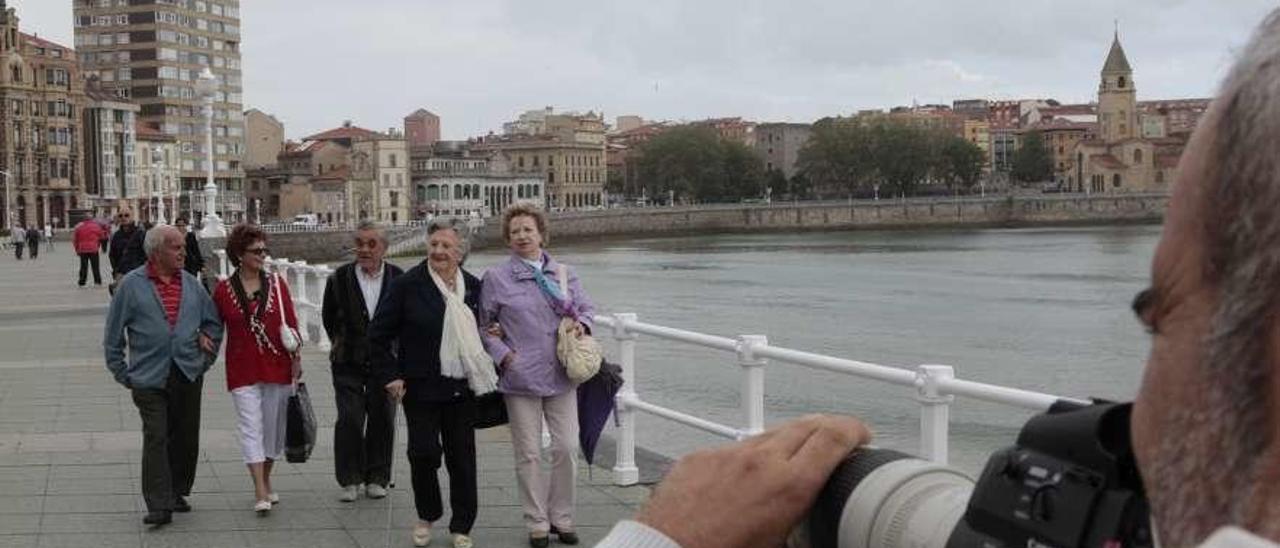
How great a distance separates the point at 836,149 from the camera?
439 feet

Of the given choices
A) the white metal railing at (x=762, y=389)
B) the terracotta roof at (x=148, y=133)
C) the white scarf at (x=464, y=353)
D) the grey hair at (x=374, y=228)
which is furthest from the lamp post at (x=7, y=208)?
the white scarf at (x=464, y=353)

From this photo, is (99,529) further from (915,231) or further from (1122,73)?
(1122,73)

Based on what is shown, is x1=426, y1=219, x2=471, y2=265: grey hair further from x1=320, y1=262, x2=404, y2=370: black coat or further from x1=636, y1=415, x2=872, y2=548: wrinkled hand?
x1=636, y1=415, x2=872, y2=548: wrinkled hand

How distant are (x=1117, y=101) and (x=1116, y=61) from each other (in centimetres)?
438

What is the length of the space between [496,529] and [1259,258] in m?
5.67

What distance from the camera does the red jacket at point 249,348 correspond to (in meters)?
6.75

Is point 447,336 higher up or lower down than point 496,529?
higher up

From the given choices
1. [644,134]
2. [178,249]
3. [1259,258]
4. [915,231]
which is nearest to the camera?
[1259,258]

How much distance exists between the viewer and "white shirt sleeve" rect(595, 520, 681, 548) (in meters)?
0.92

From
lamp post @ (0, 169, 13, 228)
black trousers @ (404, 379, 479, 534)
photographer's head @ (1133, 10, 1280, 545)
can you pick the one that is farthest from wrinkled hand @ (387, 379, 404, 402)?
lamp post @ (0, 169, 13, 228)

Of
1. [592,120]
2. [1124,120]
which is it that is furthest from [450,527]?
[592,120]

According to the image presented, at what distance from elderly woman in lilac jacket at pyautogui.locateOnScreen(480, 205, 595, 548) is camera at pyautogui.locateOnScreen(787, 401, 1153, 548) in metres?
4.91

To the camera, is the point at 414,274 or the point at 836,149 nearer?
the point at 414,274

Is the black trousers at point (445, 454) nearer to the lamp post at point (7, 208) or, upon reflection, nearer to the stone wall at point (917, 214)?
the lamp post at point (7, 208)
